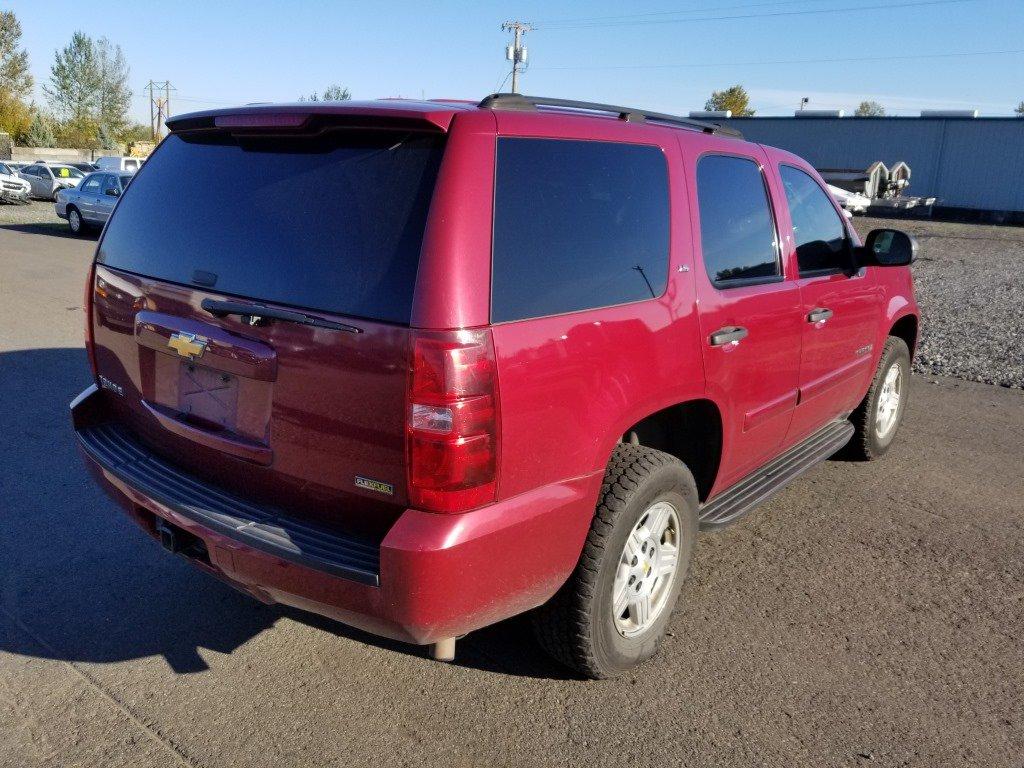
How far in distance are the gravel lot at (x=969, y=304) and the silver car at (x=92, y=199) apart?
1162 mm

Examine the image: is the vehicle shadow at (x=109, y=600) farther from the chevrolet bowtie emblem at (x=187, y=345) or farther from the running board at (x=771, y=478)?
the chevrolet bowtie emblem at (x=187, y=345)

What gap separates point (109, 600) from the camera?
3729 mm

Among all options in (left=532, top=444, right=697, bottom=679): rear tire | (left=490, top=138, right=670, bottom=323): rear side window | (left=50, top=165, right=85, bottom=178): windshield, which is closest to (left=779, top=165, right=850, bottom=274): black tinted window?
(left=490, top=138, right=670, bottom=323): rear side window

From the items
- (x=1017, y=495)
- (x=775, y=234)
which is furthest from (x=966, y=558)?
(x=775, y=234)

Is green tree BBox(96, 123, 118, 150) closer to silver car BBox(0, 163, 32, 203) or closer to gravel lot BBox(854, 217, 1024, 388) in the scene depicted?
silver car BBox(0, 163, 32, 203)

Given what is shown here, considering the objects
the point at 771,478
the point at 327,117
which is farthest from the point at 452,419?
the point at 771,478

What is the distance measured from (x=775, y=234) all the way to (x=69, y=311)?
9.02 m

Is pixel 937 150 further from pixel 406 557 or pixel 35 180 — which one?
pixel 406 557

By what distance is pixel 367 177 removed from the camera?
2.67 m

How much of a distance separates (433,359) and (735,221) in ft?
6.43

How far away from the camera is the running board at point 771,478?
3.79m

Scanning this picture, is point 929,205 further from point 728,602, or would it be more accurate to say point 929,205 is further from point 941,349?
point 728,602

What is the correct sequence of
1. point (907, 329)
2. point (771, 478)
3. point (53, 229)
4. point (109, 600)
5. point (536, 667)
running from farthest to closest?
point (53, 229) → point (907, 329) → point (771, 478) → point (109, 600) → point (536, 667)

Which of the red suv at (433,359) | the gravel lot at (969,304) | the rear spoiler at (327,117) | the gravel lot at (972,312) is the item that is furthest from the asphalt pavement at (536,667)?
the gravel lot at (969,304)
